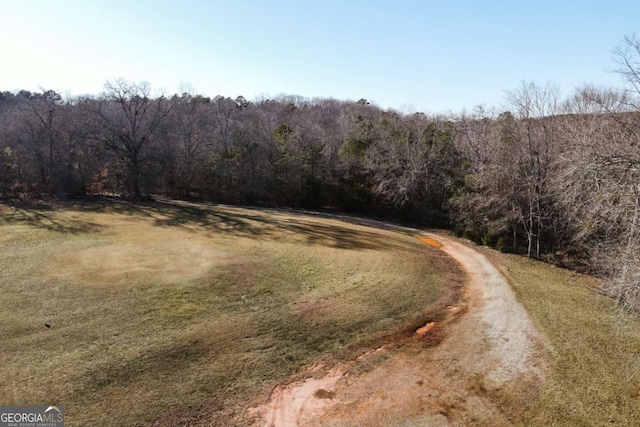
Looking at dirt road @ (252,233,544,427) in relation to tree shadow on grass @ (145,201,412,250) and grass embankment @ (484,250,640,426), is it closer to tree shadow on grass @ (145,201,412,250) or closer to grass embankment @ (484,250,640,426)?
grass embankment @ (484,250,640,426)

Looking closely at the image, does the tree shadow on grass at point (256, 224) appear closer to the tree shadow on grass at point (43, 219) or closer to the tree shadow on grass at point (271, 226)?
the tree shadow on grass at point (271, 226)

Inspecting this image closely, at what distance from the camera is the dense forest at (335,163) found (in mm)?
22031

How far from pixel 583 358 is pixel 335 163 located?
1161 inches

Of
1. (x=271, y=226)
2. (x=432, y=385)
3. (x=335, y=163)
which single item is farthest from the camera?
(x=335, y=163)

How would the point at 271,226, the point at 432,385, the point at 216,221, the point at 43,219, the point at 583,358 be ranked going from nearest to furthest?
the point at 432,385, the point at 583,358, the point at 43,219, the point at 271,226, the point at 216,221

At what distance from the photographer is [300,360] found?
9.65 metres

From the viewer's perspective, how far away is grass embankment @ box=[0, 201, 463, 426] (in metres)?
8.01

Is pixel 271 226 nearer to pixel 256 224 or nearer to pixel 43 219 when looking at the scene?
pixel 256 224

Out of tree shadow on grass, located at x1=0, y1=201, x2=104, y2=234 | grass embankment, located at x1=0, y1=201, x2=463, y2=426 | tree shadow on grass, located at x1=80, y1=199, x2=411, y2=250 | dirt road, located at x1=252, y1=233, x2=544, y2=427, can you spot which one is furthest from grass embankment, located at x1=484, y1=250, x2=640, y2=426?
tree shadow on grass, located at x1=0, y1=201, x2=104, y2=234

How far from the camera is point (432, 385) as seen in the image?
8.72m

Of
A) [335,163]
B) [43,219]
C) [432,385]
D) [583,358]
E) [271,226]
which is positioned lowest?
[432,385]

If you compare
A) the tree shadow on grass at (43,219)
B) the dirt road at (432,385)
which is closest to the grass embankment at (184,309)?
the tree shadow on grass at (43,219)

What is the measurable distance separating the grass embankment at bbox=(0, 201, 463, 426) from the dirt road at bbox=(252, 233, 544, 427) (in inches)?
30.4

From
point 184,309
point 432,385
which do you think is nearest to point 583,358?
point 432,385
